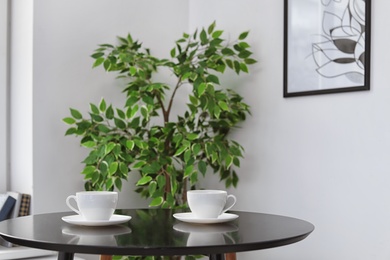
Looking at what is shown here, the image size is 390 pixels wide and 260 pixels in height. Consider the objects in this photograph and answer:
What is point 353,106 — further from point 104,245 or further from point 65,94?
point 104,245

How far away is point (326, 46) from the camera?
2449 millimetres

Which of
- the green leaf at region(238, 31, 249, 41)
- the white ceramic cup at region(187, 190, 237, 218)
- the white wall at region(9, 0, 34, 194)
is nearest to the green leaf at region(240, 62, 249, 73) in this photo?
the green leaf at region(238, 31, 249, 41)

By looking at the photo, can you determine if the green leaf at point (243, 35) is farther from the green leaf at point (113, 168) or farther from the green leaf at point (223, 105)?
the green leaf at point (113, 168)

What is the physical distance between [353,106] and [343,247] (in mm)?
563

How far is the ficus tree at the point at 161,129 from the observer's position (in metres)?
2.52

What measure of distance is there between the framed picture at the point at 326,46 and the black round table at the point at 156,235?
0.95 metres

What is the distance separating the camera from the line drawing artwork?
7.57ft

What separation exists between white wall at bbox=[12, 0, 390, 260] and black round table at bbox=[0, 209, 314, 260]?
0.83 m

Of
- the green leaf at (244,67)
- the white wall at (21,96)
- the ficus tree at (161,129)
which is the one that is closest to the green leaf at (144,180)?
the ficus tree at (161,129)

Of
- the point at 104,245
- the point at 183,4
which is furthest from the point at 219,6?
the point at 104,245

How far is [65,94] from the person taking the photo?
276 cm

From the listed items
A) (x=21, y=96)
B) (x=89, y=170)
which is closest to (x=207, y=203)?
(x=89, y=170)

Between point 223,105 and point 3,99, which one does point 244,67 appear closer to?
point 223,105

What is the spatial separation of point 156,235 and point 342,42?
1400 mm
